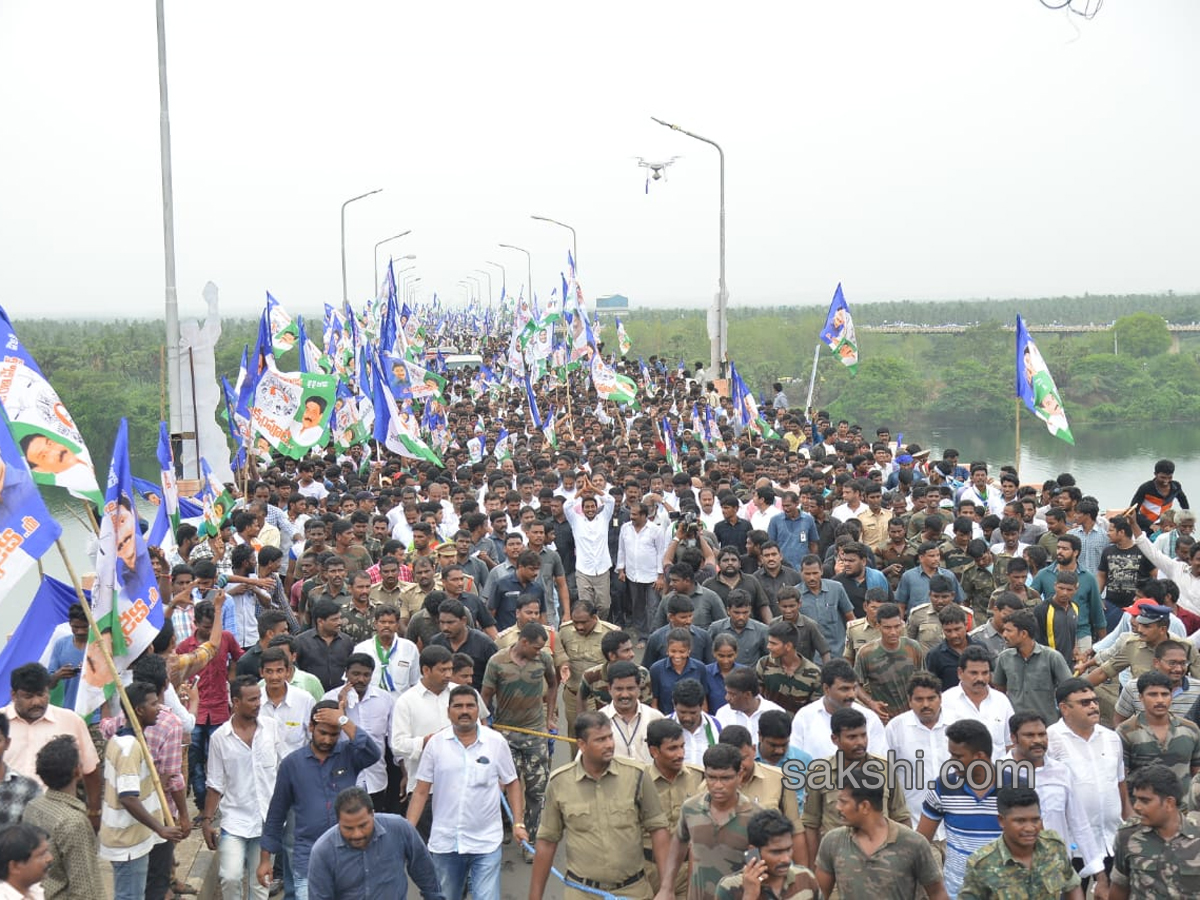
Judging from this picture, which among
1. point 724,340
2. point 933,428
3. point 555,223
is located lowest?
point 933,428

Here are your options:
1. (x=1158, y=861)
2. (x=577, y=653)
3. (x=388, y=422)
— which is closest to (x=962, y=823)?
(x=1158, y=861)

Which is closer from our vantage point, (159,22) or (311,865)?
(311,865)

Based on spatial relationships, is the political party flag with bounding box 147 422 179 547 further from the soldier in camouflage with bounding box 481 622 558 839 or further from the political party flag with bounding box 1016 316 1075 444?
the political party flag with bounding box 1016 316 1075 444

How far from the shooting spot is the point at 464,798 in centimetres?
608

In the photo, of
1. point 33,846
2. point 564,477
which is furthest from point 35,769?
point 564,477

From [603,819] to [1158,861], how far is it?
2166 millimetres

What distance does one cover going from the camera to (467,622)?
7996 millimetres

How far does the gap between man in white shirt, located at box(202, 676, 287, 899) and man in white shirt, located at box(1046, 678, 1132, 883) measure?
3843 mm

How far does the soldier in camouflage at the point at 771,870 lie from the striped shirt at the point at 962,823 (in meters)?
1.31

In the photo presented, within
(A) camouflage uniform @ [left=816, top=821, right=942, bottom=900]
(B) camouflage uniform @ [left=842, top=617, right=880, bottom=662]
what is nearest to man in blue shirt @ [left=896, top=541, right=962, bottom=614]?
(B) camouflage uniform @ [left=842, top=617, right=880, bottom=662]

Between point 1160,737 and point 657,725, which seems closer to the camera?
point 657,725

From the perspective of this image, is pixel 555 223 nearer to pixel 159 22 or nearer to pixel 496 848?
pixel 159 22

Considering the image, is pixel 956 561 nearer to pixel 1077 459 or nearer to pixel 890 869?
pixel 890 869

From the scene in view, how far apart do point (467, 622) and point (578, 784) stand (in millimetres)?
2641
